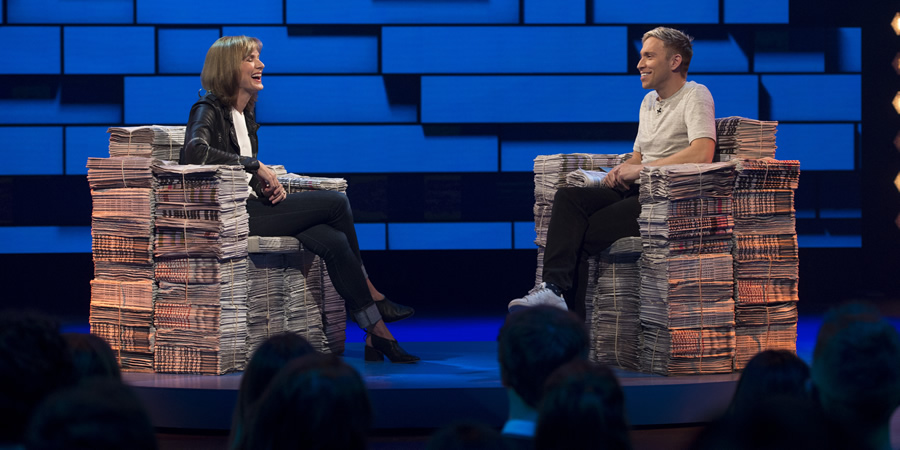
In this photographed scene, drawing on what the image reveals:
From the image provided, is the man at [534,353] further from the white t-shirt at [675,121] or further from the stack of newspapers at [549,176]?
the stack of newspapers at [549,176]

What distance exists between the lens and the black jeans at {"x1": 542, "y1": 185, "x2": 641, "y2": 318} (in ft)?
11.4

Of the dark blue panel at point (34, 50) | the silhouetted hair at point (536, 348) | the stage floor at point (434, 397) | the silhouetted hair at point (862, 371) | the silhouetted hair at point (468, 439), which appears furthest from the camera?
the dark blue panel at point (34, 50)

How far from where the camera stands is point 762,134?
3.60m

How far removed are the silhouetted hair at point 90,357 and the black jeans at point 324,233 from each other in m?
1.91

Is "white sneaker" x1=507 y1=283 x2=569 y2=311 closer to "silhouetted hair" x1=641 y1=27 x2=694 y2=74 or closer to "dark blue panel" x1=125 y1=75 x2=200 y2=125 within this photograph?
"silhouetted hair" x1=641 y1=27 x2=694 y2=74

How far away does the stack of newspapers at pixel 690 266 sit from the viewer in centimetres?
328

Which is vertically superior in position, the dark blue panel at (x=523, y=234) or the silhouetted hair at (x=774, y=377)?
the dark blue panel at (x=523, y=234)

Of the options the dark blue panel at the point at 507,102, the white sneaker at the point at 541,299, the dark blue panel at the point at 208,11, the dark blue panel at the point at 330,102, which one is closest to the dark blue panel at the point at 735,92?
the dark blue panel at the point at 507,102

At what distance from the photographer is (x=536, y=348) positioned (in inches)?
62.2

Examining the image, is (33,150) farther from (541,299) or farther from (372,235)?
(541,299)

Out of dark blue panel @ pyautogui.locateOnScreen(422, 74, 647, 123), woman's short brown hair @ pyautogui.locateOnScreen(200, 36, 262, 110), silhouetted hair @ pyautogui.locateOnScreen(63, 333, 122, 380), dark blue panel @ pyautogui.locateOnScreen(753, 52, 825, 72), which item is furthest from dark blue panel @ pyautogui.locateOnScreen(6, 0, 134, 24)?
silhouetted hair @ pyautogui.locateOnScreen(63, 333, 122, 380)

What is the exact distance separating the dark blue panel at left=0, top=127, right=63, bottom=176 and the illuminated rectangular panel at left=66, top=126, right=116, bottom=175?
62 millimetres

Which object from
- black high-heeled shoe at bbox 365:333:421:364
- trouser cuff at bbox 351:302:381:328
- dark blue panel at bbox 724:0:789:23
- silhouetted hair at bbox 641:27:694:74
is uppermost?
dark blue panel at bbox 724:0:789:23

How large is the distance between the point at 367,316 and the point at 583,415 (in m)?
2.48
